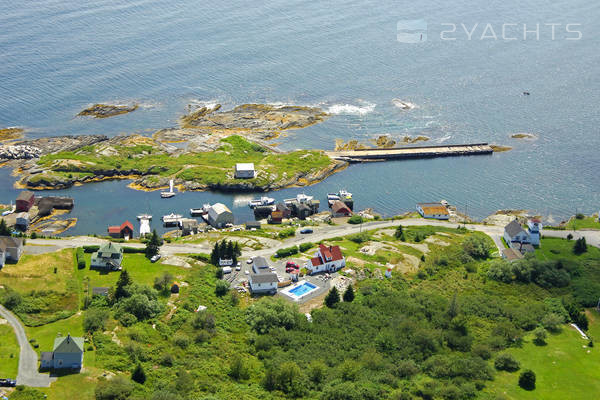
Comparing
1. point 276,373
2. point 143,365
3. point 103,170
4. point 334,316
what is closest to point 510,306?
point 334,316

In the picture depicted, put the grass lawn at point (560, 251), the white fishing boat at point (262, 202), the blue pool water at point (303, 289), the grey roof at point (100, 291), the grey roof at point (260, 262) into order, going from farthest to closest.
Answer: the white fishing boat at point (262, 202)
the grass lawn at point (560, 251)
the grey roof at point (260, 262)
the blue pool water at point (303, 289)
the grey roof at point (100, 291)

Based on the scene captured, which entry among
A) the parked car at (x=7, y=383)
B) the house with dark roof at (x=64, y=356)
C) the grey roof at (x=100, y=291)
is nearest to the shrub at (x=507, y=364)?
the house with dark roof at (x=64, y=356)

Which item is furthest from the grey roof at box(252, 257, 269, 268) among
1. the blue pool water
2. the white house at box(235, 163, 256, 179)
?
the white house at box(235, 163, 256, 179)

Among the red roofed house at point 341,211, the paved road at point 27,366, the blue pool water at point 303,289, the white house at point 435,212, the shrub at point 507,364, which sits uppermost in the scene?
the paved road at point 27,366

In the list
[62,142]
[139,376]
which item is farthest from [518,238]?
[62,142]

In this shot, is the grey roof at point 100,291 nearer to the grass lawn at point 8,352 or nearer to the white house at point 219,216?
the grass lawn at point 8,352

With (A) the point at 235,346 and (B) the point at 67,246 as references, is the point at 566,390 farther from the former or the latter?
(B) the point at 67,246

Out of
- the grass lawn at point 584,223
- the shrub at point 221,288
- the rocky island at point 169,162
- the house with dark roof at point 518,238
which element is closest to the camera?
the shrub at point 221,288
